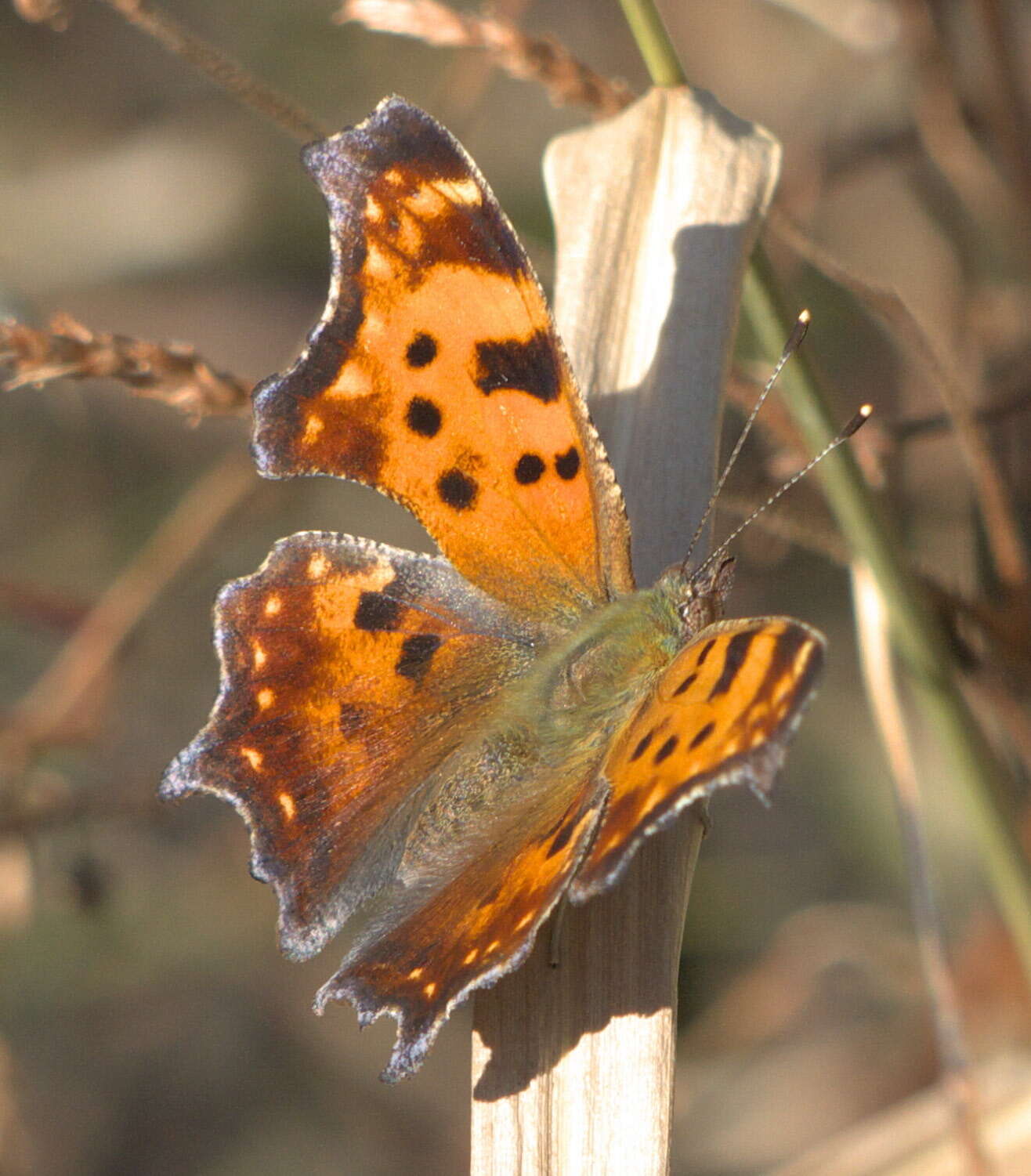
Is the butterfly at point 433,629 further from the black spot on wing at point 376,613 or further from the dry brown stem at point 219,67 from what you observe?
the dry brown stem at point 219,67

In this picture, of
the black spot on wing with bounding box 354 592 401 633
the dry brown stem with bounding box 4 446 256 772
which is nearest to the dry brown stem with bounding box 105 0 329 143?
the black spot on wing with bounding box 354 592 401 633

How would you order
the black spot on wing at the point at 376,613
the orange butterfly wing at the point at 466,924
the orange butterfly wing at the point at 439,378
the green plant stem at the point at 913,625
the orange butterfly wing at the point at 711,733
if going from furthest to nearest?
the black spot on wing at the point at 376,613 < the green plant stem at the point at 913,625 < the orange butterfly wing at the point at 439,378 < the orange butterfly wing at the point at 466,924 < the orange butterfly wing at the point at 711,733

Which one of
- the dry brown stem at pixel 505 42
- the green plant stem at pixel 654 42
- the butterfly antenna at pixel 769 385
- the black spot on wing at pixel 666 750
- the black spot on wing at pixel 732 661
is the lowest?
the black spot on wing at pixel 666 750

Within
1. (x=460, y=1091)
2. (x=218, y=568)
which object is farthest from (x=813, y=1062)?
(x=218, y=568)

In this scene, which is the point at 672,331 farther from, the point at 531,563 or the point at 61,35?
the point at 61,35

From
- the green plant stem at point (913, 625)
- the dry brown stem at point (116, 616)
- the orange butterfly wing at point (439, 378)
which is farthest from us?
the dry brown stem at point (116, 616)

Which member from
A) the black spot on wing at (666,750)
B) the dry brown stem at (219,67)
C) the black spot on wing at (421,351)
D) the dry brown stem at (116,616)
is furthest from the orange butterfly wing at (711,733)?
the dry brown stem at (116,616)

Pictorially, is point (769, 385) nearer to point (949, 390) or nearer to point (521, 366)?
point (521, 366)
